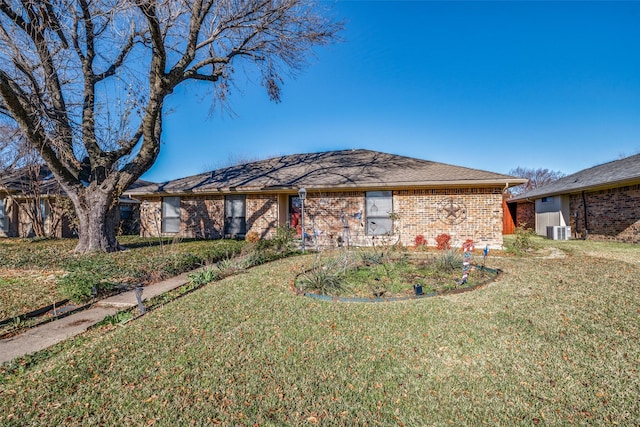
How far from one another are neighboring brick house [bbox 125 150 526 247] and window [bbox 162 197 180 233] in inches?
1.8

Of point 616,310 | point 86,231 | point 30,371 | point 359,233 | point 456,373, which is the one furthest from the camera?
point 359,233

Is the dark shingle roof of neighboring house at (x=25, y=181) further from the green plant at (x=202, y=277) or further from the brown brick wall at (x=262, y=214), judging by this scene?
the green plant at (x=202, y=277)

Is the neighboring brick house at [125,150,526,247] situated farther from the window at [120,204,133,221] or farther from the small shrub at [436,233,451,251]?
the window at [120,204,133,221]

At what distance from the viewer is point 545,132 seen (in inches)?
699

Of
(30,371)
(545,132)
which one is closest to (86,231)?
(30,371)

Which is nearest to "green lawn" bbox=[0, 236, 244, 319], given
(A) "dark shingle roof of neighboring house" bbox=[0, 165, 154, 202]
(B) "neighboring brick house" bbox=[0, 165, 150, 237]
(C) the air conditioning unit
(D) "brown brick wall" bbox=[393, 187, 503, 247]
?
(D) "brown brick wall" bbox=[393, 187, 503, 247]

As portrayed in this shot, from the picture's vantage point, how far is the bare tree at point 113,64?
739cm

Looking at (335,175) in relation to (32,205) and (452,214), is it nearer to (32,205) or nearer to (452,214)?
(452,214)

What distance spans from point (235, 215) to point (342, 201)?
4.70m

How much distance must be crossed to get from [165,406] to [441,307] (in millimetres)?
3517

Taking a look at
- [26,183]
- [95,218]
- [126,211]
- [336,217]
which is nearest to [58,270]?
[95,218]

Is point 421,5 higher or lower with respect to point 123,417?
higher

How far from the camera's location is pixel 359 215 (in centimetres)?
1151

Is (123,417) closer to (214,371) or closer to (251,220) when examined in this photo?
→ (214,371)
